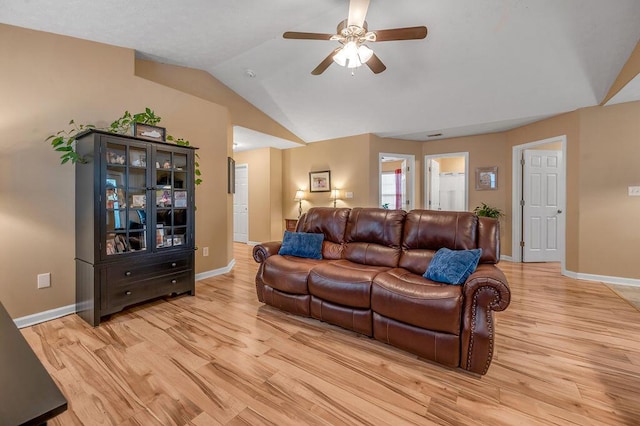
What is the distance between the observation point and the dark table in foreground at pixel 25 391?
68 centimetres

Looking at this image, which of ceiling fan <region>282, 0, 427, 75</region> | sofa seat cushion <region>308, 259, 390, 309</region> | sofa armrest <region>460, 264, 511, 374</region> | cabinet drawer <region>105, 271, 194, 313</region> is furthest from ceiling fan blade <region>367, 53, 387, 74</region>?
cabinet drawer <region>105, 271, 194, 313</region>

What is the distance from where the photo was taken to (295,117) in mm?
5086

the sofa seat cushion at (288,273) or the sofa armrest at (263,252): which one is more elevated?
the sofa armrest at (263,252)

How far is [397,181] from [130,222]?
588cm

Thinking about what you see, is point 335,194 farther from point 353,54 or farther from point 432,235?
point 353,54

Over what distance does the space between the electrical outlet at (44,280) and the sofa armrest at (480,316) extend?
11.6ft

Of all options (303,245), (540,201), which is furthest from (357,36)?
(540,201)

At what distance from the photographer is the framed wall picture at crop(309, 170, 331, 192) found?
5820 mm

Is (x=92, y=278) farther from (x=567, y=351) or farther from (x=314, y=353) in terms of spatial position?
(x=567, y=351)

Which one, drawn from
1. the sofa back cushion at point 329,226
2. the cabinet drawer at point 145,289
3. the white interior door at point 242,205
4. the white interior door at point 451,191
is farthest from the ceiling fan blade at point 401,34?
the white interior door at point 242,205

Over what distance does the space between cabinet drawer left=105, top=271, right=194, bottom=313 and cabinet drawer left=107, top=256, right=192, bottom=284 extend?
0.05 m

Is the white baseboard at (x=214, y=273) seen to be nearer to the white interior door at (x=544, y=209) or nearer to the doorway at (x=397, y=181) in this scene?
the doorway at (x=397, y=181)

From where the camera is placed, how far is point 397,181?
709 centimetres

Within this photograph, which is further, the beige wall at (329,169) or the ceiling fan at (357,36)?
the beige wall at (329,169)
